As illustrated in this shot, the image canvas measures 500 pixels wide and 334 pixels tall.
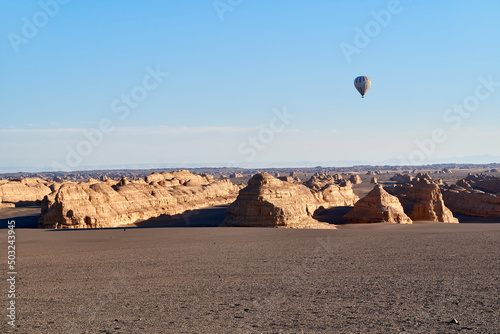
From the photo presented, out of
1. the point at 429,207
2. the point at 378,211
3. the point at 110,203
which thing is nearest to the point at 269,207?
the point at 378,211

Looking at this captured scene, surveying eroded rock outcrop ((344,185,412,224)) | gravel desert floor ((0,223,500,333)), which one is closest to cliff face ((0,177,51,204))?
eroded rock outcrop ((344,185,412,224))

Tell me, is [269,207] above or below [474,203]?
above

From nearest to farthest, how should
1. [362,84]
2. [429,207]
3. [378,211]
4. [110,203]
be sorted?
1. [378,211]
2. [110,203]
3. [429,207]
4. [362,84]

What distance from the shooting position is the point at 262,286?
1287 centimetres

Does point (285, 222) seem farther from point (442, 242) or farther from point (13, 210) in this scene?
point (13, 210)

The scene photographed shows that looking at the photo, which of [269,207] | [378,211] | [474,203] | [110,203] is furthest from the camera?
[474,203]

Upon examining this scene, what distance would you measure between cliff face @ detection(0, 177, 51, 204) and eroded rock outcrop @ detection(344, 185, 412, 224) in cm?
4146

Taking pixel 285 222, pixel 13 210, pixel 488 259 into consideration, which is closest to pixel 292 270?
pixel 488 259

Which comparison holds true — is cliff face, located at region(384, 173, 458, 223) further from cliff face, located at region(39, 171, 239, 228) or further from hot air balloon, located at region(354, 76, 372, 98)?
cliff face, located at region(39, 171, 239, 228)

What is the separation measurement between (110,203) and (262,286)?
86.4 ft

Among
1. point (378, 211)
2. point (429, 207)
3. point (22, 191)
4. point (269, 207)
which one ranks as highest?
point (22, 191)

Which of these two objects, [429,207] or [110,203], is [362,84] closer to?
[429,207]

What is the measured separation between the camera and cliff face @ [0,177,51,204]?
5831 centimetres

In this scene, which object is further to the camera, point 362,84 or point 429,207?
point 362,84
